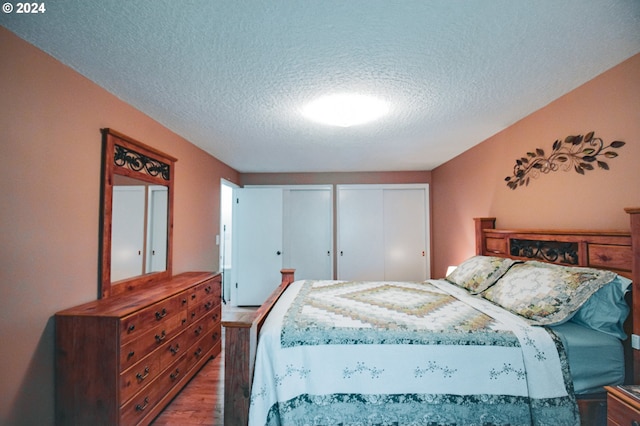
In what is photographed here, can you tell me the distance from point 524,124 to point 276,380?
290 centimetres

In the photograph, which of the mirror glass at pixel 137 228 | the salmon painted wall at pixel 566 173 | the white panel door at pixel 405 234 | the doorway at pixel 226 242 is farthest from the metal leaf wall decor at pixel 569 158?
the doorway at pixel 226 242

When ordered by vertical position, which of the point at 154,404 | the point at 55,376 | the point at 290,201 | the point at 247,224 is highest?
the point at 290,201

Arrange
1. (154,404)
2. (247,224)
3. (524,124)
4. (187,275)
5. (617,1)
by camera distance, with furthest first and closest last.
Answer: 1. (247,224)
2. (187,275)
3. (524,124)
4. (154,404)
5. (617,1)

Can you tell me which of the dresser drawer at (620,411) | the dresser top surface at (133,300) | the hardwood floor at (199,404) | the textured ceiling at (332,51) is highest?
the textured ceiling at (332,51)

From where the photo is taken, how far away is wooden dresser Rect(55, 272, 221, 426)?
4.90 feet

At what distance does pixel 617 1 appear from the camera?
1.17 metres

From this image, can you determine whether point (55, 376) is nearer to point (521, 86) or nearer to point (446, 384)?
point (446, 384)

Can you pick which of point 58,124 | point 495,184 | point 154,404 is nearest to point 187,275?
point 154,404

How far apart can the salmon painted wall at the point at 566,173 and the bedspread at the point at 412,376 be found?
3.21 ft

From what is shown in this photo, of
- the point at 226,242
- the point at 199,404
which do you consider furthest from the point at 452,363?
the point at 226,242

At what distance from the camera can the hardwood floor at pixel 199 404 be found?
188 cm

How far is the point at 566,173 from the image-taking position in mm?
2027

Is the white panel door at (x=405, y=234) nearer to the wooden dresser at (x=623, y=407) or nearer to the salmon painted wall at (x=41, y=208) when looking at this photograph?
the wooden dresser at (x=623, y=407)

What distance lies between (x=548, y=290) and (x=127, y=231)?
3.00 metres
